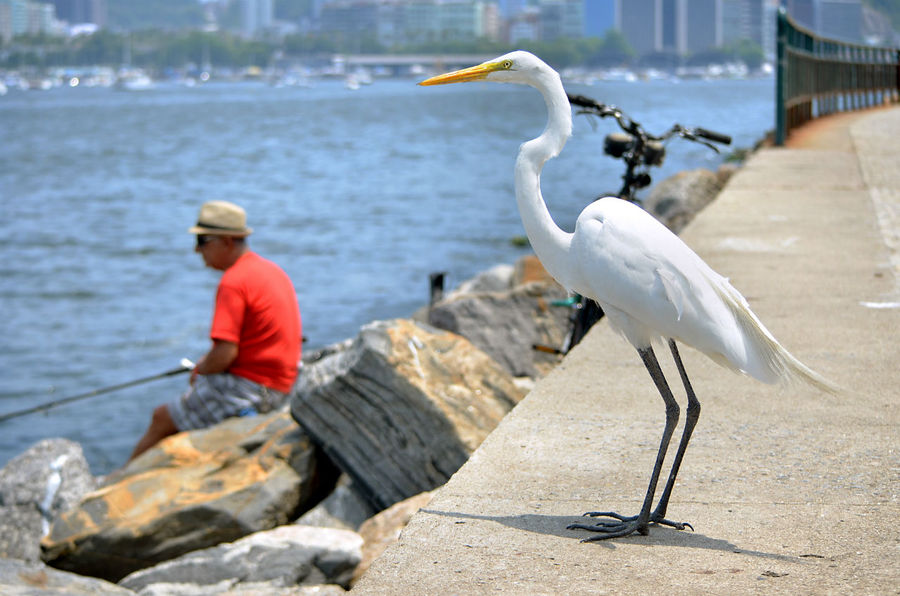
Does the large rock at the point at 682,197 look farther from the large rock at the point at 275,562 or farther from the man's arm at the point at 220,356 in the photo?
the large rock at the point at 275,562

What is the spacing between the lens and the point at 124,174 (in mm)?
40875

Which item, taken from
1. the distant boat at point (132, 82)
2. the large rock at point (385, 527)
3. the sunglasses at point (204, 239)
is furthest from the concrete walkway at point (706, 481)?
the distant boat at point (132, 82)

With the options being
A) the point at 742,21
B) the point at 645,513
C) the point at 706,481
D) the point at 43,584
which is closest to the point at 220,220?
the point at 43,584

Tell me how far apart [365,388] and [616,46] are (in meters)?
131

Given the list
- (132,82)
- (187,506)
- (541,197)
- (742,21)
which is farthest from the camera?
(132,82)

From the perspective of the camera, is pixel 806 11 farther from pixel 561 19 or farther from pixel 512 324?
pixel 512 324

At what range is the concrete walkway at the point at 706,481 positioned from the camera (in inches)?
126

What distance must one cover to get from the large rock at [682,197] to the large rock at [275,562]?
821 cm

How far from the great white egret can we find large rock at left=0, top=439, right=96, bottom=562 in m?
4.15

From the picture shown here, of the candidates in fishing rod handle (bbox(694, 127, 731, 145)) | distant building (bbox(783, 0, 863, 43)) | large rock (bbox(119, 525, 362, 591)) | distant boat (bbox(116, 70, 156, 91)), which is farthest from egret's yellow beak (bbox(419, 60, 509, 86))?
distant boat (bbox(116, 70, 156, 91))

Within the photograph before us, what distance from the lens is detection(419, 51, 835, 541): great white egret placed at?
3.44 metres

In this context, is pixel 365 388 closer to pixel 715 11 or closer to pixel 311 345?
pixel 311 345

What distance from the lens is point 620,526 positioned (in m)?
3.47

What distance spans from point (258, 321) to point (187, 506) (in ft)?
4.75
